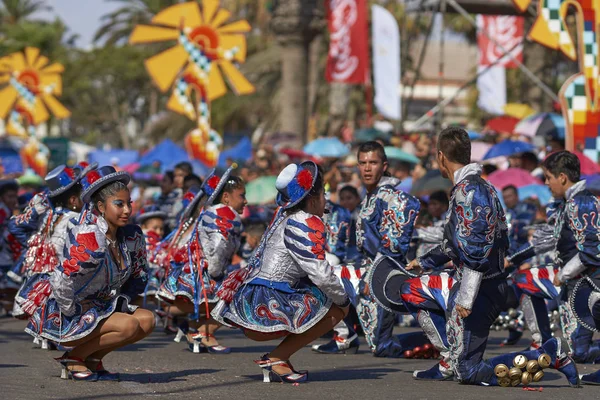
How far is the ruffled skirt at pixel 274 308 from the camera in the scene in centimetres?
762

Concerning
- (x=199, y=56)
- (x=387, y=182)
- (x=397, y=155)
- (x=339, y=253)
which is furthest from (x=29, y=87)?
(x=387, y=182)

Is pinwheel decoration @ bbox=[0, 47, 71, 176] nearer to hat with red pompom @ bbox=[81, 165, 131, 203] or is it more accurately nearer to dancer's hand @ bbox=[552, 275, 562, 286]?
dancer's hand @ bbox=[552, 275, 562, 286]

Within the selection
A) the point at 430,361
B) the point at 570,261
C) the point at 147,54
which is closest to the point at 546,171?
the point at 570,261

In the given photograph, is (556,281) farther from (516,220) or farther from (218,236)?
(516,220)

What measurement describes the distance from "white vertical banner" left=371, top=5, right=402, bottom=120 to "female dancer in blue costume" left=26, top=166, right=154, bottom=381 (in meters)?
13.9

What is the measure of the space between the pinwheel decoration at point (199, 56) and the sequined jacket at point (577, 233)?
1262 centimetres

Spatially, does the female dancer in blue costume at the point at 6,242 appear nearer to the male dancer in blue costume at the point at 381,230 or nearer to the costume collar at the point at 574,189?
the male dancer in blue costume at the point at 381,230

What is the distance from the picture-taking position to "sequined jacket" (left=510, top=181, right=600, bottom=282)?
842 cm

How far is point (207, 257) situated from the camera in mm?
9859

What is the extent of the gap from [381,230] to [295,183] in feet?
5.50

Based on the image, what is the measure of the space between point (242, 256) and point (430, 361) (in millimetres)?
5195

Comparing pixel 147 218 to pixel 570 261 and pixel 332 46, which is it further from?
pixel 332 46

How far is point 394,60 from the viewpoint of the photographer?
21.7 m

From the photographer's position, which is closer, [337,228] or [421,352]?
[421,352]
